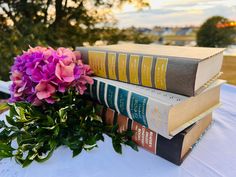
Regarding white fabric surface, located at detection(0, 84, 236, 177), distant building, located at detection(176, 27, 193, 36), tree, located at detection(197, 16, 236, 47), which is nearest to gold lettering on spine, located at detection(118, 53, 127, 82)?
white fabric surface, located at detection(0, 84, 236, 177)

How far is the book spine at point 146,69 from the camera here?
316mm

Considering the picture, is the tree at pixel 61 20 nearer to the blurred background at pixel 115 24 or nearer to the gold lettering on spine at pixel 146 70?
the blurred background at pixel 115 24

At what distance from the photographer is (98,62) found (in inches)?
16.8

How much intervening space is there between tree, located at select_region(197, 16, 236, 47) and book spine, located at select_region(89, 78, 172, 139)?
2.86 ft

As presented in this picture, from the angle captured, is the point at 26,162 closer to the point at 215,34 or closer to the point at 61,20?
the point at 215,34

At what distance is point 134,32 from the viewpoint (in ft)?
7.23

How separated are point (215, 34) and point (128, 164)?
0.94 metres

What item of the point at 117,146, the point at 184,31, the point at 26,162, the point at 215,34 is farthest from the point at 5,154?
the point at 184,31

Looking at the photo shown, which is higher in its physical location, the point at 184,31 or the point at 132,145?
the point at 184,31

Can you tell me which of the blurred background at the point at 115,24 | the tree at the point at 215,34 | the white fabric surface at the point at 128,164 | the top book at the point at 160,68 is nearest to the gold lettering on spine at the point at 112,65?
the top book at the point at 160,68

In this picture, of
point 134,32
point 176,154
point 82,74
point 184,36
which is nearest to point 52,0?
point 134,32

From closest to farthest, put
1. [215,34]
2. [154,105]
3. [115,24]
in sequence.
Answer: [154,105], [215,34], [115,24]

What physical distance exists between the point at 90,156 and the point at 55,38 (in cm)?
189

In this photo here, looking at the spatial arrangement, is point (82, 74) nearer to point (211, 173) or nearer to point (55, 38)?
point (211, 173)
